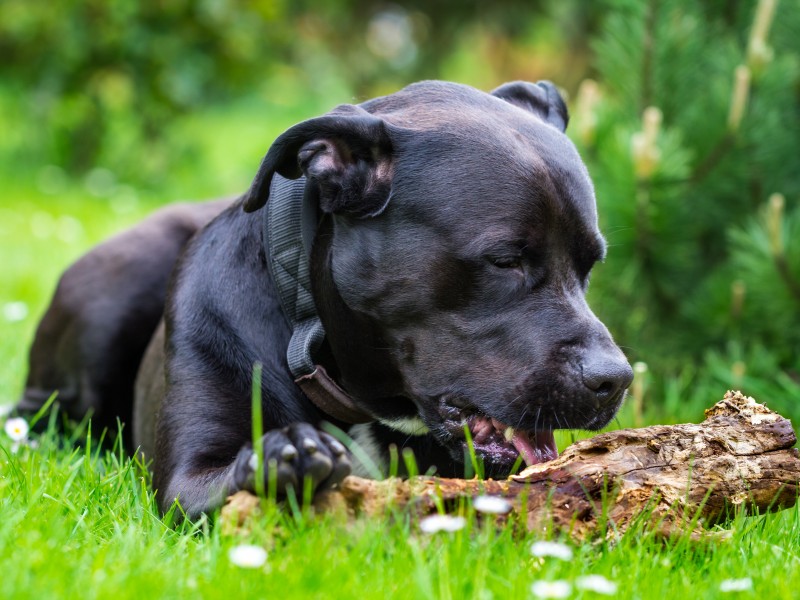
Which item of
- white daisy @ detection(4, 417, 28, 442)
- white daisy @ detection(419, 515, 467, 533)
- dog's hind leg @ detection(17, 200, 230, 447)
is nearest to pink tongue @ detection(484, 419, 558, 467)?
white daisy @ detection(419, 515, 467, 533)

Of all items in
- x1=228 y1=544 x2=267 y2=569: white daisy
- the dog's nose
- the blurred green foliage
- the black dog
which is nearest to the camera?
x1=228 y1=544 x2=267 y2=569: white daisy

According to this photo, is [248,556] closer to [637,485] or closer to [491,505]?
[491,505]

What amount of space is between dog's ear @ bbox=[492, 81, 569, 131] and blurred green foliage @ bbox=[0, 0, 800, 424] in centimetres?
72

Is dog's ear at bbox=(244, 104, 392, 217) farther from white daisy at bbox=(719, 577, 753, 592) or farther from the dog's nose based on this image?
white daisy at bbox=(719, 577, 753, 592)

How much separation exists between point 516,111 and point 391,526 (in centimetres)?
137

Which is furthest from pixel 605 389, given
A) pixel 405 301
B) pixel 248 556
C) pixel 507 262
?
pixel 248 556

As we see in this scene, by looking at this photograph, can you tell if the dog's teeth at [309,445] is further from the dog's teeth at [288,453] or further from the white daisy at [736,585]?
the white daisy at [736,585]

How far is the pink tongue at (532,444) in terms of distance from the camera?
2.85m

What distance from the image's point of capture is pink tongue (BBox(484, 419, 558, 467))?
2.85m

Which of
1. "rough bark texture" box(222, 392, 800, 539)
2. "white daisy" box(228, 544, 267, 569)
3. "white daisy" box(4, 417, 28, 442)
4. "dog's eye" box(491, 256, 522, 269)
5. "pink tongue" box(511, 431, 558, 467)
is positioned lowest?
"white daisy" box(4, 417, 28, 442)

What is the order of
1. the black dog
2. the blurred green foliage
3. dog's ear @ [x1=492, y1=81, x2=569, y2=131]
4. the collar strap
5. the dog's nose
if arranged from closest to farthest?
the dog's nose → the black dog → the collar strap → dog's ear @ [x1=492, y1=81, x2=569, y2=131] → the blurred green foliage

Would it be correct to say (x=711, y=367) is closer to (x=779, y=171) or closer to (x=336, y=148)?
(x=779, y=171)

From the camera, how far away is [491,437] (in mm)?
2869

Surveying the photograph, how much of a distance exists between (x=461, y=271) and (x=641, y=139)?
1.79m
